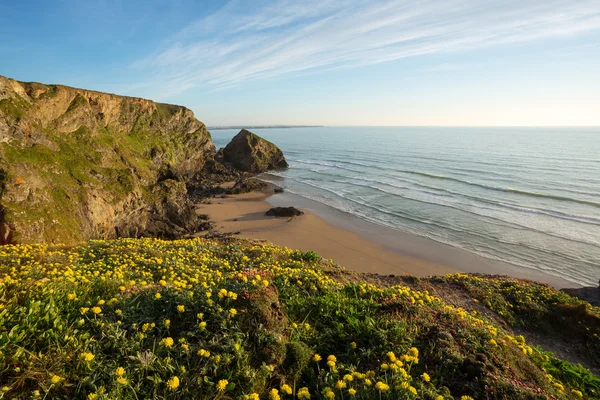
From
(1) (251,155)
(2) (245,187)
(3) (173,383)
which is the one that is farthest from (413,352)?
(1) (251,155)

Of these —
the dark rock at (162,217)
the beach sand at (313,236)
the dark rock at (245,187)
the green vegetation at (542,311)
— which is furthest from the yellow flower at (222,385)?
the dark rock at (245,187)

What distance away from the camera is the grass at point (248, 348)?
3418mm

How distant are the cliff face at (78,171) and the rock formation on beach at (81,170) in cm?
6

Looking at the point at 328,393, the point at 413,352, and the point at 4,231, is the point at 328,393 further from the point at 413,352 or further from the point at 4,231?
the point at 4,231

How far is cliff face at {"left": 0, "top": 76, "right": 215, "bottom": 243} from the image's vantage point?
15.5 meters

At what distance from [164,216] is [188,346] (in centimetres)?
2502

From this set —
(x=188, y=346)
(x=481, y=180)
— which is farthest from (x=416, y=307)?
(x=481, y=180)

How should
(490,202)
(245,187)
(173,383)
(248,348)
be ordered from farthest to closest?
(245,187)
(490,202)
(248,348)
(173,383)

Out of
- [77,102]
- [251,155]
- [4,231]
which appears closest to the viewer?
[4,231]

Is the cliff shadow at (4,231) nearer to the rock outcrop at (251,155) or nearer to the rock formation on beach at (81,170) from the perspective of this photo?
the rock formation on beach at (81,170)

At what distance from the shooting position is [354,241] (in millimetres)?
26000

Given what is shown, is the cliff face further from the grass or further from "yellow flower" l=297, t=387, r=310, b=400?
"yellow flower" l=297, t=387, r=310, b=400

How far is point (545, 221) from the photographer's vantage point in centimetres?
2877

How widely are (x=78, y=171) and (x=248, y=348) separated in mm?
22033
